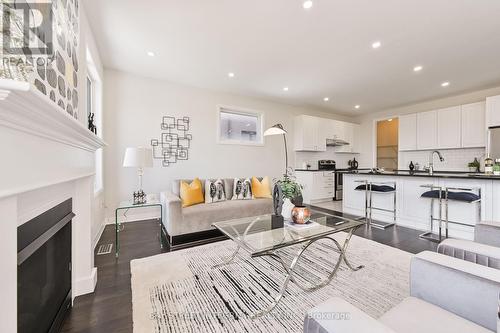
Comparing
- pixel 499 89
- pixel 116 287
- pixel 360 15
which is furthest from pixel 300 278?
pixel 499 89

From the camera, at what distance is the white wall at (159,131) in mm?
3688

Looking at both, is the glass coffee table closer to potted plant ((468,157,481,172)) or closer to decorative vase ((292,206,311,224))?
decorative vase ((292,206,311,224))

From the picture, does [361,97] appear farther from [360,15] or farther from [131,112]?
[131,112]

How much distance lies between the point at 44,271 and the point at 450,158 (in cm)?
735

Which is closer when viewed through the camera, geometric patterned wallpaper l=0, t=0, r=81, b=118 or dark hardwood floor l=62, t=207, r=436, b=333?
geometric patterned wallpaper l=0, t=0, r=81, b=118

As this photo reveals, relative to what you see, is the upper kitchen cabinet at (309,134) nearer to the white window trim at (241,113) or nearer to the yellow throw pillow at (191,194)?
the white window trim at (241,113)

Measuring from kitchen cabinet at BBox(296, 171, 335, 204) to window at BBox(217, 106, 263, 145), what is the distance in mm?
1607

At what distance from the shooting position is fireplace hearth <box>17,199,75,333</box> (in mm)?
967

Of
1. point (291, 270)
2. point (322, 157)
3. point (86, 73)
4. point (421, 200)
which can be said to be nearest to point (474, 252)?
point (291, 270)

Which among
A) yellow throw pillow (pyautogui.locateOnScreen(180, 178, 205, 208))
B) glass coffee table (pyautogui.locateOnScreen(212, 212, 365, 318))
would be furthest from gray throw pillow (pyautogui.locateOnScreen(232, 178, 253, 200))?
glass coffee table (pyautogui.locateOnScreen(212, 212, 365, 318))

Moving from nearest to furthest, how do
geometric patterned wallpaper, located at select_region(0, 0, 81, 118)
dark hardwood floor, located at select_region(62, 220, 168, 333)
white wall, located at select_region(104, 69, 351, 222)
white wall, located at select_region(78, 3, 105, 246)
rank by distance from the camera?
geometric patterned wallpaper, located at select_region(0, 0, 81, 118) → dark hardwood floor, located at select_region(62, 220, 168, 333) → white wall, located at select_region(78, 3, 105, 246) → white wall, located at select_region(104, 69, 351, 222)

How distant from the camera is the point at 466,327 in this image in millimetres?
838

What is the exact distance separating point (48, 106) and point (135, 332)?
1398mm

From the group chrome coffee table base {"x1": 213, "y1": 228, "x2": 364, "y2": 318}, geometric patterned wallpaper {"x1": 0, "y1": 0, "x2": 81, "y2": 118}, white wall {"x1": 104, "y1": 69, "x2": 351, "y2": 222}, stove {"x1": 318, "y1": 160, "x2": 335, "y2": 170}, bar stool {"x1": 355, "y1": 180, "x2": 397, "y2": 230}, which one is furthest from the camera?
stove {"x1": 318, "y1": 160, "x2": 335, "y2": 170}
